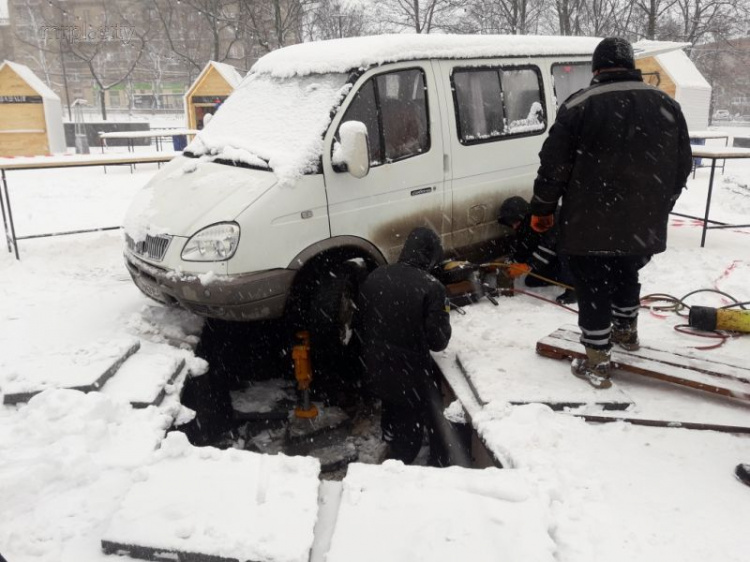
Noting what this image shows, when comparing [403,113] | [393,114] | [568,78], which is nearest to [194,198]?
[393,114]

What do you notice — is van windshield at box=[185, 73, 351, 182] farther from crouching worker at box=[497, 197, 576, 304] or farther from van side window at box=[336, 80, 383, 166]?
crouching worker at box=[497, 197, 576, 304]

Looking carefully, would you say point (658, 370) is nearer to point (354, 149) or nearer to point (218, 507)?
point (354, 149)

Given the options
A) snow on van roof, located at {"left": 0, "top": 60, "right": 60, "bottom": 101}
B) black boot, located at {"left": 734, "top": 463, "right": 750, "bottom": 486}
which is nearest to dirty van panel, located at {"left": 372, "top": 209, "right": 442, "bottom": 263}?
black boot, located at {"left": 734, "top": 463, "right": 750, "bottom": 486}

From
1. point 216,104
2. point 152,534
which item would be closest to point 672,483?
point 152,534

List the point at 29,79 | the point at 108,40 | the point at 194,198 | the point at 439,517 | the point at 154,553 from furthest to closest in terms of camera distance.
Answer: the point at 108,40 < the point at 29,79 < the point at 194,198 < the point at 439,517 < the point at 154,553

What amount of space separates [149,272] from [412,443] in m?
2.39

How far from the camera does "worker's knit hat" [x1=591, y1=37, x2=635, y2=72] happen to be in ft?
12.5

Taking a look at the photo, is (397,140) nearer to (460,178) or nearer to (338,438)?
(460,178)

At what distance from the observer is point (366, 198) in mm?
4949

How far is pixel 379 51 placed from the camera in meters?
4.98

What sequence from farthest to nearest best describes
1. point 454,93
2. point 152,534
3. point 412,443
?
point 454,93, point 412,443, point 152,534

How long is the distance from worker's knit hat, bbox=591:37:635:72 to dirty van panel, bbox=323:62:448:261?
67.6 inches

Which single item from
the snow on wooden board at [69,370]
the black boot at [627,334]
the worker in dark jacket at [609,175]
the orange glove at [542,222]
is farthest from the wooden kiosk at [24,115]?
the black boot at [627,334]

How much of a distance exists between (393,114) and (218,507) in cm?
341
